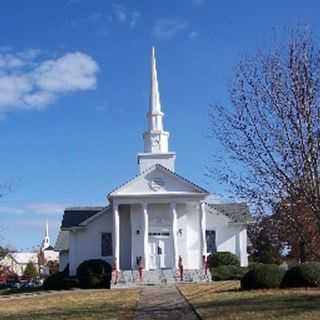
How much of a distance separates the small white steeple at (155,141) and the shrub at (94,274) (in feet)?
32.7

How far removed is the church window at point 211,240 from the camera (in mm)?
51125

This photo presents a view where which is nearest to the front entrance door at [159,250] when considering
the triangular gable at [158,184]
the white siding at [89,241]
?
the triangular gable at [158,184]

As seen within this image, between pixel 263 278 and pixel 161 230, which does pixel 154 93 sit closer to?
pixel 161 230

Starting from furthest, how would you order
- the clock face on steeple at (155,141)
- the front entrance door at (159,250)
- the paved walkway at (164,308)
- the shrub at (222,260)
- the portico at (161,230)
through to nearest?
the clock face on steeple at (155,141), the front entrance door at (159,250), the portico at (161,230), the shrub at (222,260), the paved walkway at (164,308)

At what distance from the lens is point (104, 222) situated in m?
51.1

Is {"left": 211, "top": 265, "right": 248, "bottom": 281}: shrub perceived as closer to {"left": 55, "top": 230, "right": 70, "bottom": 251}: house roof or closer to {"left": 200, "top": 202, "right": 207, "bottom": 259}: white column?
{"left": 200, "top": 202, "right": 207, "bottom": 259}: white column

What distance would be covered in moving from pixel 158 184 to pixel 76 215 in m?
9.46

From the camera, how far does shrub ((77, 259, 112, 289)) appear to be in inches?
1778

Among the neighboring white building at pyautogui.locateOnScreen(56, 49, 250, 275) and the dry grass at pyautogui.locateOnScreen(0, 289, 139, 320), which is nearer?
the dry grass at pyautogui.locateOnScreen(0, 289, 139, 320)

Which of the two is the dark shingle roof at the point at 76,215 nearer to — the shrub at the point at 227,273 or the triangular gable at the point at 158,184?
the triangular gable at the point at 158,184

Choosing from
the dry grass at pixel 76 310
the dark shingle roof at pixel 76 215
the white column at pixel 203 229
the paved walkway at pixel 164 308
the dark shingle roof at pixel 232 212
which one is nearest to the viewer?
the paved walkway at pixel 164 308

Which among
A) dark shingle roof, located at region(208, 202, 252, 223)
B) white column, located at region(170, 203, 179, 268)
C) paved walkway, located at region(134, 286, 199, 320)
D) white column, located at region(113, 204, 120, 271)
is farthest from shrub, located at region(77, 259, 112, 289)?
paved walkway, located at region(134, 286, 199, 320)

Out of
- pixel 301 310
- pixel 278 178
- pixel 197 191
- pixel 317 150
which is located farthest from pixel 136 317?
pixel 197 191

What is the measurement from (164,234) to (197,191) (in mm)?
4086
